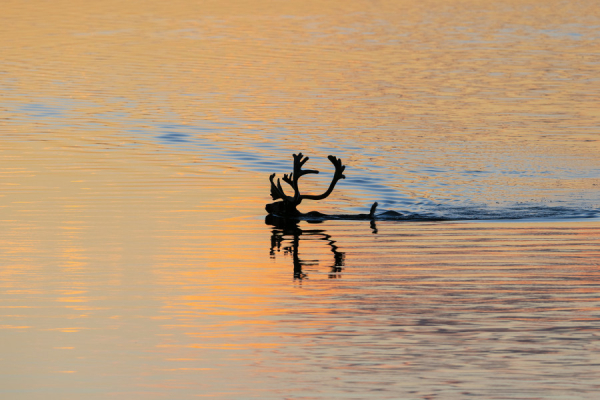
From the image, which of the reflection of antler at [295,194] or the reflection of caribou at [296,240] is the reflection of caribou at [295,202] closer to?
the reflection of antler at [295,194]

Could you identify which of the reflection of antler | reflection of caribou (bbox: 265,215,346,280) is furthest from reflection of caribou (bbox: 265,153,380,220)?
reflection of caribou (bbox: 265,215,346,280)

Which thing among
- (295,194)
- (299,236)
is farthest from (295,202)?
(299,236)

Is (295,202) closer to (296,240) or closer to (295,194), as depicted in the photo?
(295,194)

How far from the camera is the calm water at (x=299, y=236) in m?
10.5

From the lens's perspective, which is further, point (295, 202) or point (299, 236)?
point (295, 202)

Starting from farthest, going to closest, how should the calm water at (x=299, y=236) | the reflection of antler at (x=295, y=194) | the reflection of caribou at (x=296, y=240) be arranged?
the reflection of antler at (x=295, y=194), the reflection of caribou at (x=296, y=240), the calm water at (x=299, y=236)

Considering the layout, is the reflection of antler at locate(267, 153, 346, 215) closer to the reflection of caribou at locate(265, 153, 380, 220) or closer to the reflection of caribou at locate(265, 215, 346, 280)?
the reflection of caribou at locate(265, 153, 380, 220)

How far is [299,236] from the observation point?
58.4ft

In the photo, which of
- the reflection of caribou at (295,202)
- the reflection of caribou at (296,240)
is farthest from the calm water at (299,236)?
the reflection of caribou at (295,202)

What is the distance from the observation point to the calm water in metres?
10.5

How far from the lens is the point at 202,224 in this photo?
725 inches

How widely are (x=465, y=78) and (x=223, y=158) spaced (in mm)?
20658

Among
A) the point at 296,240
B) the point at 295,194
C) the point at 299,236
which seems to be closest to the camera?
the point at 296,240

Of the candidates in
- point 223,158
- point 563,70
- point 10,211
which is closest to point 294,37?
point 563,70
